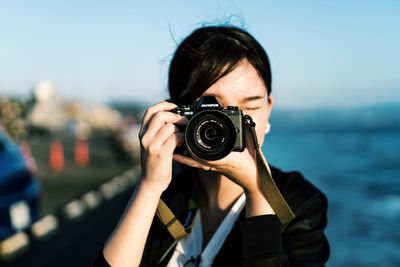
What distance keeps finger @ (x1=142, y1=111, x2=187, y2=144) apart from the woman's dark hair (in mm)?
146

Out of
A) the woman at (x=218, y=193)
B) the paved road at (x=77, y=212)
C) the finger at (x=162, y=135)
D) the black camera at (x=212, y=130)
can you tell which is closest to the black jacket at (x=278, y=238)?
the woman at (x=218, y=193)

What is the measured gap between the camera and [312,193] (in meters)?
2.03

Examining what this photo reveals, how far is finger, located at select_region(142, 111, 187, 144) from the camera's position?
202 centimetres

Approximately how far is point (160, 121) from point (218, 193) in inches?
13.9

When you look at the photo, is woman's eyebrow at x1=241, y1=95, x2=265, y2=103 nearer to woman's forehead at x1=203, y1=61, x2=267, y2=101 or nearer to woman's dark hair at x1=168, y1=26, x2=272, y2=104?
woman's forehead at x1=203, y1=61, x2=267, y2=101

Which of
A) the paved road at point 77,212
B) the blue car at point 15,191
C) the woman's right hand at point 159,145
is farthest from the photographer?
the paved road at point 77,212

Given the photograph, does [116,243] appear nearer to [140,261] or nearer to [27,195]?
[140,261]

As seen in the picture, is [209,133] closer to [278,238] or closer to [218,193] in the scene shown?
[218,193]

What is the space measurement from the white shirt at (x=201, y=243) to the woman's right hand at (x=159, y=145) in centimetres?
23

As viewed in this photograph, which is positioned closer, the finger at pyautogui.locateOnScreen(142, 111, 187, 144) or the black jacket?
the black jacket

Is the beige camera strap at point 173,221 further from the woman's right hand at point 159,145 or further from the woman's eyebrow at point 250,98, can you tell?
the woman's eyebrow at point 250,98

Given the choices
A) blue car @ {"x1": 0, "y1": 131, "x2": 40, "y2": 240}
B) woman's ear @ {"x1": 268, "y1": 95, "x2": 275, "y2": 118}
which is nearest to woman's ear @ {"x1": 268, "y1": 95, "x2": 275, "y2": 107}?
woman's ear @ {"x1": 268, "y1": 95, "x2": 275, "y2": 118}

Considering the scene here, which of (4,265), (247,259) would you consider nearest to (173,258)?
(247,259)

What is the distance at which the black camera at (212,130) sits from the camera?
199cm
